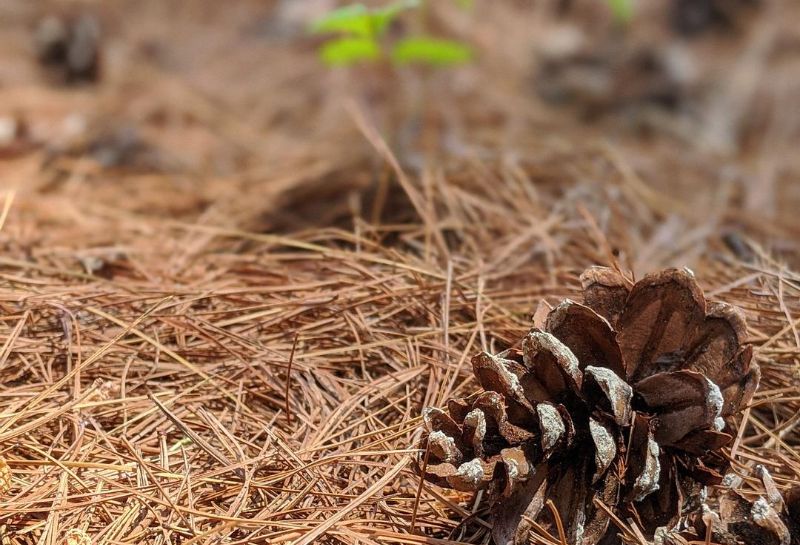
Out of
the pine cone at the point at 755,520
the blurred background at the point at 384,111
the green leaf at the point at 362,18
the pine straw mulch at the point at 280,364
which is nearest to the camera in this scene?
the pine cone at the point at 755,520

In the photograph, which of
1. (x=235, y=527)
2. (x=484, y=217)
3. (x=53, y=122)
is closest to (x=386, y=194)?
(x=484, y=217)

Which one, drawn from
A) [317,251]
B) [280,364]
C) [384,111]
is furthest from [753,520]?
[384,111]

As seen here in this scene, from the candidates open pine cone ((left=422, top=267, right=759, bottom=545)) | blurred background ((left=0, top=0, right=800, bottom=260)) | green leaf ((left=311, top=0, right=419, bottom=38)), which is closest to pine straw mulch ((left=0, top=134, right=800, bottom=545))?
open pine cone ((left=422, top=267, right=759, bottom=545))

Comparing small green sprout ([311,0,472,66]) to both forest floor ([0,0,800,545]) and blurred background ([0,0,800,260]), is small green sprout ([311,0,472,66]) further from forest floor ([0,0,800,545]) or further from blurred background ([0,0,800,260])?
forest floor ([0,0,800,545])

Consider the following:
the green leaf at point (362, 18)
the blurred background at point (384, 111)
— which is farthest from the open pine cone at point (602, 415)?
the green leaf at point (362, 18)

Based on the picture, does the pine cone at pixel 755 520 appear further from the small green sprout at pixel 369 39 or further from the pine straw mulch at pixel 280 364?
the small green sprout at pixel 369 39

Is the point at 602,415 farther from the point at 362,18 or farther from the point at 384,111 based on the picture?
the point at 384,111
